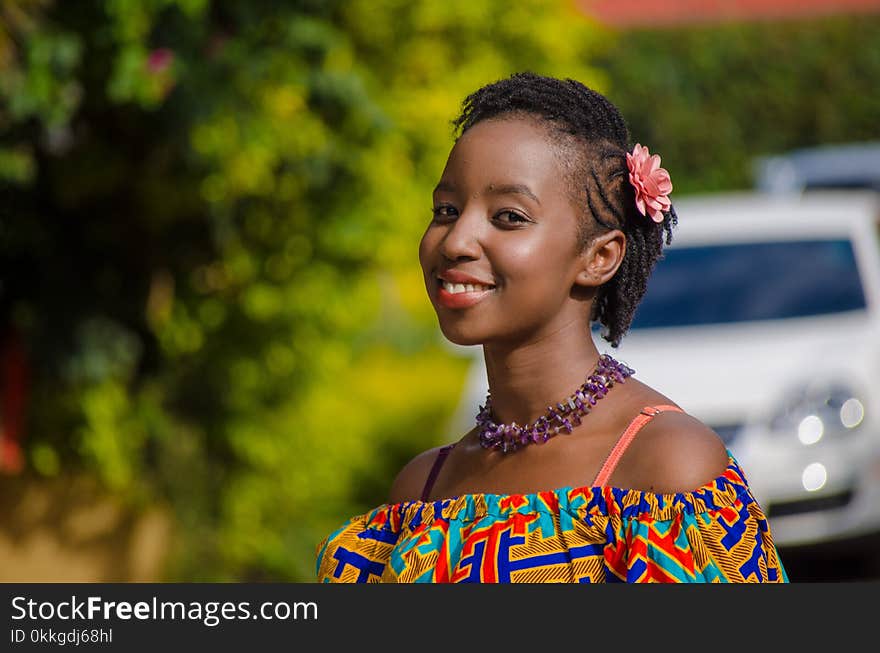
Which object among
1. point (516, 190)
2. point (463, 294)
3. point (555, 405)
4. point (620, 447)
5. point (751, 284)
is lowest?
point (620, 447)

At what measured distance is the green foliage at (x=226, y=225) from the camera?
15.8ft

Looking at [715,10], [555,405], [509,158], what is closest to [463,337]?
[555,405]

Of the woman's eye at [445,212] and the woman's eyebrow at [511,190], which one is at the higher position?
the woman's eye at [445,212]

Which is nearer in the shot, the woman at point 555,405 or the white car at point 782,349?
the woman at point 555,405

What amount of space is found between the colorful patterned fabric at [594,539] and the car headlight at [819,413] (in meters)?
3.87

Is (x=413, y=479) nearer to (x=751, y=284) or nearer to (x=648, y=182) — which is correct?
(x=648, y=182)

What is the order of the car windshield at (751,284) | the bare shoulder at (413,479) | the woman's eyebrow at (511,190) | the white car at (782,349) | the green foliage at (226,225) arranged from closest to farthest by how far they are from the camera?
the woman's eyebrow at (511,190) → the bare shoulder at (413,479) → the green foliage at (226,225) → the white car at (782,349) → the car windshield at (751,284)

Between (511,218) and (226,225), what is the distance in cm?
373

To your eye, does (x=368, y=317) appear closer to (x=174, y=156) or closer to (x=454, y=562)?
(x=174, y=156)

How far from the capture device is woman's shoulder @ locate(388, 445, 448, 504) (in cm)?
215

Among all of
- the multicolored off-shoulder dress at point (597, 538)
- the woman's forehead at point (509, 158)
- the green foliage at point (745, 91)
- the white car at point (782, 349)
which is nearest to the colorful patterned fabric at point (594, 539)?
the multicolored off-shoulder dress at point (597, 538)

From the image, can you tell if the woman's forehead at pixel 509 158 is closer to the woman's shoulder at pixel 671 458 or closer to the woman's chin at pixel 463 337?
the woman's chin at pixel 463 337

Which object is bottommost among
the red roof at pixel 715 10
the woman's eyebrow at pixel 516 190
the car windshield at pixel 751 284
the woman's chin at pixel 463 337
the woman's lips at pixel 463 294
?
the woman's chin at pixel 463 337

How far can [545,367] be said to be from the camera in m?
2.01
